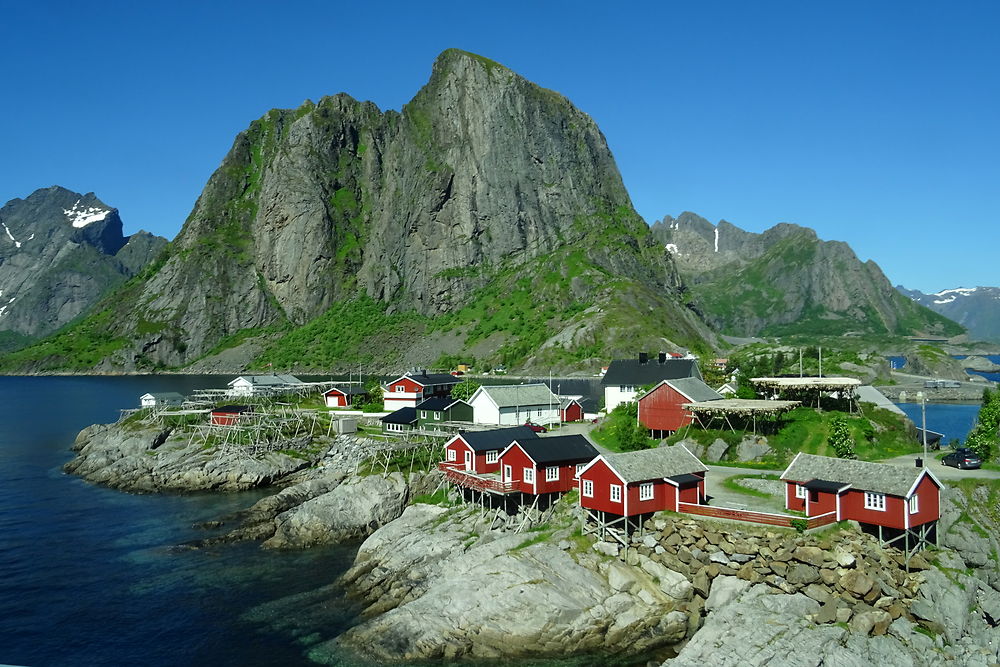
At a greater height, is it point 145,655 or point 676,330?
point 676,330

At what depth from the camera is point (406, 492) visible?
58.4 meters

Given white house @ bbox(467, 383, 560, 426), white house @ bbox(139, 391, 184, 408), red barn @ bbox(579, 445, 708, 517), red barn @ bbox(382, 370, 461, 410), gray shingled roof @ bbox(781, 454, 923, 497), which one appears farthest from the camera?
white house @ bbox(139, 391, 184, 408)

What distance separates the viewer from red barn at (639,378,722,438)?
60.0 meters

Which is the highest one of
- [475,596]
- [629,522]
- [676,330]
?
[676,330]

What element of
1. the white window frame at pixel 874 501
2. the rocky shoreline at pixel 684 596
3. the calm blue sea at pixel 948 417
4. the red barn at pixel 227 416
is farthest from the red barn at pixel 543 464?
the calm blue sea at pixel 948 417

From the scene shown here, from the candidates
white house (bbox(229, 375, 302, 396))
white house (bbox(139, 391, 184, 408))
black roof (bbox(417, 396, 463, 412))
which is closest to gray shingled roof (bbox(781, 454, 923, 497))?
black roof (bbox(417, 396, 463, 412))

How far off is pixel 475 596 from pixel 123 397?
152095 millimetres

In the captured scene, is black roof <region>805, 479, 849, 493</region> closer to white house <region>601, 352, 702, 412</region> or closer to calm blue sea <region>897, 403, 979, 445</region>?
white house <region>601, 352, 702, 412</region>

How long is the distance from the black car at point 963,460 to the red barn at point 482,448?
28633 millimetres

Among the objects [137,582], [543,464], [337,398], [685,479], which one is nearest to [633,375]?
[543,464]

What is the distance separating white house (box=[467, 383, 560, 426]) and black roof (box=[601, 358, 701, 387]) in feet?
28.2

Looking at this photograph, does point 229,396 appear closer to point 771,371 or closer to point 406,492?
point 406,492

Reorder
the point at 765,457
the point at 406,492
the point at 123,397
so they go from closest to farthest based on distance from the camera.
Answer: the point at 765,457, the point at 406,492, the point at 123,397

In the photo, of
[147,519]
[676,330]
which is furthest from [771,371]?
[147,519]
